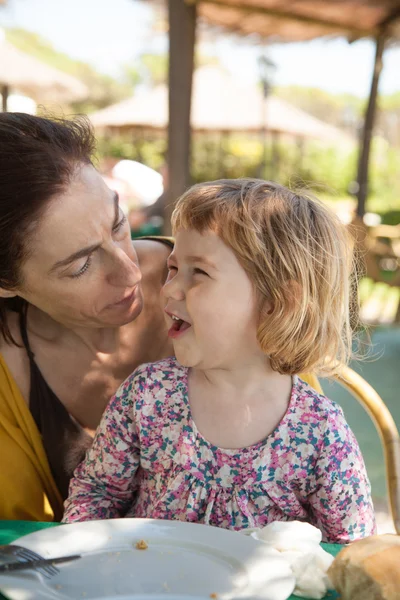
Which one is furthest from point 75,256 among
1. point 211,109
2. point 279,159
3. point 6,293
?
point 279,159

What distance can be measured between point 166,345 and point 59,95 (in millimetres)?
8770

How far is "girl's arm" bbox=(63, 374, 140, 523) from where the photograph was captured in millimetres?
1465

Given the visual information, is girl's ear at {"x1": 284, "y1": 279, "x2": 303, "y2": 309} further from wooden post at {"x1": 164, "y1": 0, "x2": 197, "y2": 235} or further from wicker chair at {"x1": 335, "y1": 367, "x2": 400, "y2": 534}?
wooden post at {"x1": 164, "y1": 0, "x2": 197, "y2": 235}

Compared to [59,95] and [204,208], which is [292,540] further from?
[59,95]

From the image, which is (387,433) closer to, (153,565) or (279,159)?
(153,565)

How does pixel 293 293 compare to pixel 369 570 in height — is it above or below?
above

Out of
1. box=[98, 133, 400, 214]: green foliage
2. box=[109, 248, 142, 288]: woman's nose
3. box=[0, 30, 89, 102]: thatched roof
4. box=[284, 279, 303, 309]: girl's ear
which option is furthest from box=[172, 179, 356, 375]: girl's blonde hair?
box=[98, 133, 400, 214]: green foliage

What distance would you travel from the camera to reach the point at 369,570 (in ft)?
3.00

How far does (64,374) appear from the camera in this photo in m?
1.87

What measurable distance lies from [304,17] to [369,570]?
5374mm

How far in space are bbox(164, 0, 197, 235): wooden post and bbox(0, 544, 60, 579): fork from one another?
3.63 meters

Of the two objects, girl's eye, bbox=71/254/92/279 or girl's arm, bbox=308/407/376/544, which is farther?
girl's eye, bbox=71/254/92/279

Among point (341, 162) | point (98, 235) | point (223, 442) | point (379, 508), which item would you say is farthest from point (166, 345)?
point (341, 162)

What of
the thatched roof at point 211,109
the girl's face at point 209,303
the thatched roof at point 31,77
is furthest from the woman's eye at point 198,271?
the thatched roof at point 211,109
